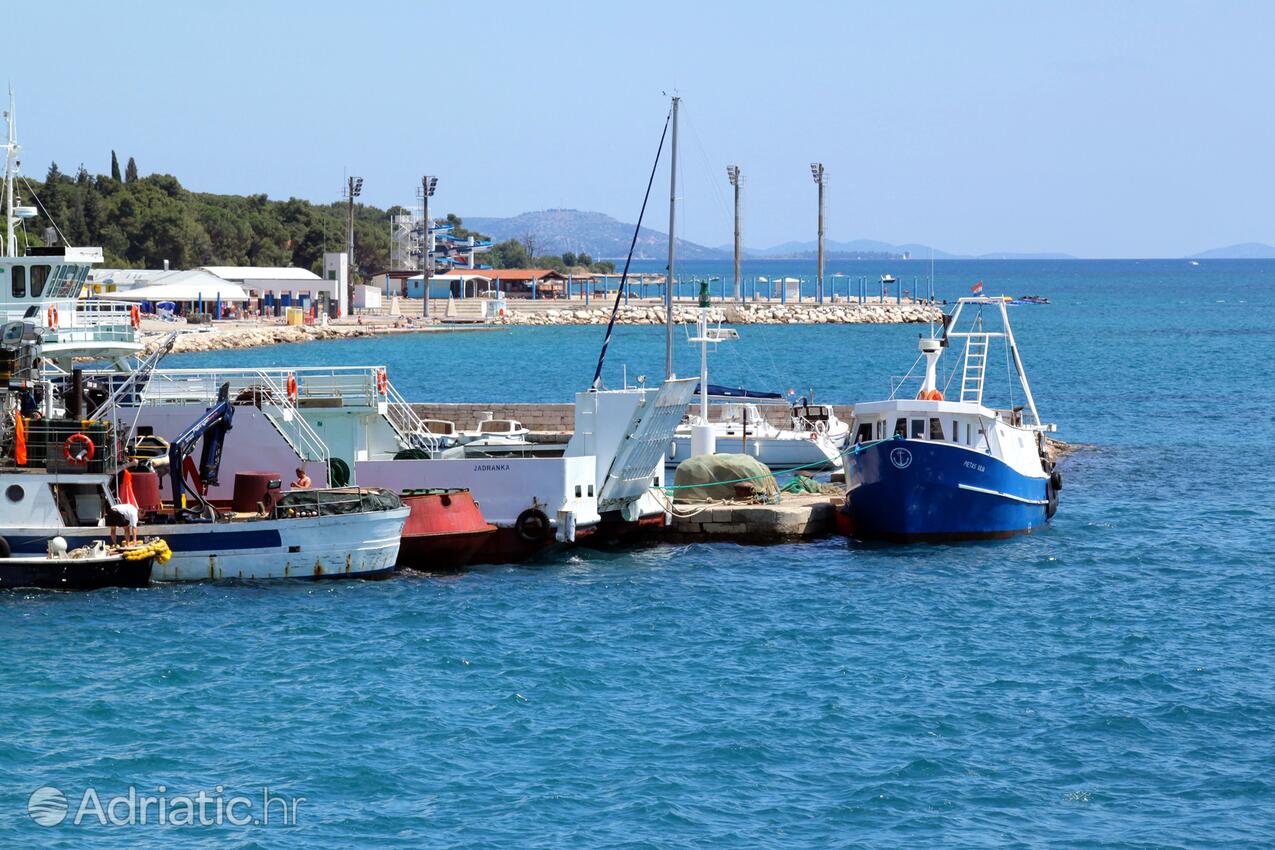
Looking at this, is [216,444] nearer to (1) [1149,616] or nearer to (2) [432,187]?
(1) [1149,616]

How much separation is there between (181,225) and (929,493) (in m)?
115

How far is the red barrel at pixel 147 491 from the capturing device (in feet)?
99.6

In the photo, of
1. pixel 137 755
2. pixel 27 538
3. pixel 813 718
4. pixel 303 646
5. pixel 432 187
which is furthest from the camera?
pixel 432 187

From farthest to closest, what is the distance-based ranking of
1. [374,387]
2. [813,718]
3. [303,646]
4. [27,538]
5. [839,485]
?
[839,485], [374,387], [27,538], [303,646], [813,718]

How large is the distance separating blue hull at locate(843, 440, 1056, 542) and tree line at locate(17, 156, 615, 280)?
95629 millimetres

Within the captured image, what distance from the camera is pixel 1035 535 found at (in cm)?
3728

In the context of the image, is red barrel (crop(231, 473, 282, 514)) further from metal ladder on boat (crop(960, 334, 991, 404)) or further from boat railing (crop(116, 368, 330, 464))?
metal ladder on boat (crop(960, 334, 991, 404))

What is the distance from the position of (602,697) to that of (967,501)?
46.1 ft

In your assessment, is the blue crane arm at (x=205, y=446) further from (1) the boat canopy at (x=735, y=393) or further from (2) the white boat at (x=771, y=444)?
(1) the boat canopy at (x=735, y=393)

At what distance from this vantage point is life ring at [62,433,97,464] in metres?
29.3

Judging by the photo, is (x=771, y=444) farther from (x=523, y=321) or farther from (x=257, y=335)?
(x=523, y=321)

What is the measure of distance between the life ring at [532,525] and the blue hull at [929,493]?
7488mm

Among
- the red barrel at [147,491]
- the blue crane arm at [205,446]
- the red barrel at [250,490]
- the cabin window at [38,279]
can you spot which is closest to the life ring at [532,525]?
the red barrel at [250,490]

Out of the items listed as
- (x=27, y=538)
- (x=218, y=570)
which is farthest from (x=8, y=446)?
(x=218, y=570)
